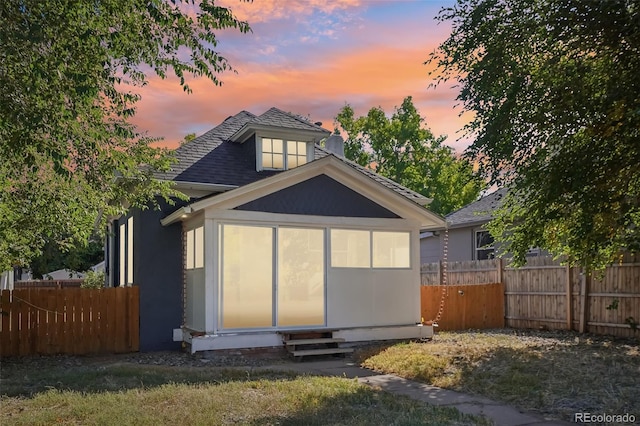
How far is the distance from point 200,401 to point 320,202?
6352 millimetres

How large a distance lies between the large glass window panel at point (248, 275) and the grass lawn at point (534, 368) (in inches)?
88.5

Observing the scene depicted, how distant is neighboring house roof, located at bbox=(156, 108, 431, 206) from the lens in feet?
43.2

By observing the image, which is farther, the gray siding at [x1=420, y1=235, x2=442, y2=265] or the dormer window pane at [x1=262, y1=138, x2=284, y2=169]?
the gray siding at [x1=420, y1=235, x2=442, y2=265]

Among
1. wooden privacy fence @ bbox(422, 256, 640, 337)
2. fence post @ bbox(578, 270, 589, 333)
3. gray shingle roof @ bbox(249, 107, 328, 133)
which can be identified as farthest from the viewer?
gray shingle roof @ bbox(249, 107, 328, 133)

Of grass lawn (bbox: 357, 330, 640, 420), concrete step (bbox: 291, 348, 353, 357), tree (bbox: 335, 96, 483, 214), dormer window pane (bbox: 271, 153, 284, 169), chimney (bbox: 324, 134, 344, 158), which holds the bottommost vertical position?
concrete step (bbox: 291, 348, 353, 357)

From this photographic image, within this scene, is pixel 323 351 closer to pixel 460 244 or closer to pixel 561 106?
pixel 561 106

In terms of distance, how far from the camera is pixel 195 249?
40.5 ft

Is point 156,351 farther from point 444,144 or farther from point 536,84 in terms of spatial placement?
point 444,144

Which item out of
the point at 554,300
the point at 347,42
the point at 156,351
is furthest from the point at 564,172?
the point at 156,351

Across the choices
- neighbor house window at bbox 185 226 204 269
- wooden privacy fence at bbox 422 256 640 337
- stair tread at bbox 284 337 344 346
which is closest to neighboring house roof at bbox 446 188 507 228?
wooden privacy fence at bbox 422 256 640 337

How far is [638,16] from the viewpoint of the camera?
341 inches

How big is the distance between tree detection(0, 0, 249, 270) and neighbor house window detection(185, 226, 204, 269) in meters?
3.28

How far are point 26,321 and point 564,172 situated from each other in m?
10.3

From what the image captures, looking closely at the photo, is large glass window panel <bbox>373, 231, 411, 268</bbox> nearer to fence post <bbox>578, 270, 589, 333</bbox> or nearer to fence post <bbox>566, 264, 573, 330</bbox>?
fence post <bbox>566, 264, 573, 330</bbox>
